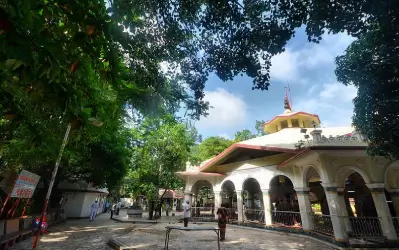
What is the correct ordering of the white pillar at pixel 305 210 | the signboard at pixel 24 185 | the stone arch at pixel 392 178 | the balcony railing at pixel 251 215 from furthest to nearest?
the balcony railing at pixel 251 215 < the white pillar at pixel 305 210 < the stone arch at pixel 392 178 < the signboard at pixel 24 185

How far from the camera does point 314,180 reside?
18.4 metres

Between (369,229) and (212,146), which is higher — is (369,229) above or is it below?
below

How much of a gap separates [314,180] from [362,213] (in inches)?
166

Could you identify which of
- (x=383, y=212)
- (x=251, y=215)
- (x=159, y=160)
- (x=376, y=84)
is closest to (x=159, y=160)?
(x=159, y=160)

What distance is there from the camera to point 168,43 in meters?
7.47

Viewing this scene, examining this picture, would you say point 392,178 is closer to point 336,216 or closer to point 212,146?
point 336,216

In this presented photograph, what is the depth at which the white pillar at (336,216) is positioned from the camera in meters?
9.64

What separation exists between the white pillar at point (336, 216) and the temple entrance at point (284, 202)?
12.9 ft

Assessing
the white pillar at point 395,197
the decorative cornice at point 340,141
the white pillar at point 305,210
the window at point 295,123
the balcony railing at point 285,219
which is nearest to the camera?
the decorative cornice at point 340,141

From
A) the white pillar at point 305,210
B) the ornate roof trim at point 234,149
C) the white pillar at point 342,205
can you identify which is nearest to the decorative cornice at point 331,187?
the white pillar at point 342,205

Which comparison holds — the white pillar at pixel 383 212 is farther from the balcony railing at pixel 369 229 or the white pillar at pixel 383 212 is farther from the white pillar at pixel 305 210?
the white pillar at pixel 305 210

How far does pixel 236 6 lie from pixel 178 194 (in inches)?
1465

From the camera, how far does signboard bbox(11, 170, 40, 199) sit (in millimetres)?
8180

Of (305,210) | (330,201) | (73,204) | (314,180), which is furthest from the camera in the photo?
(73,204)
